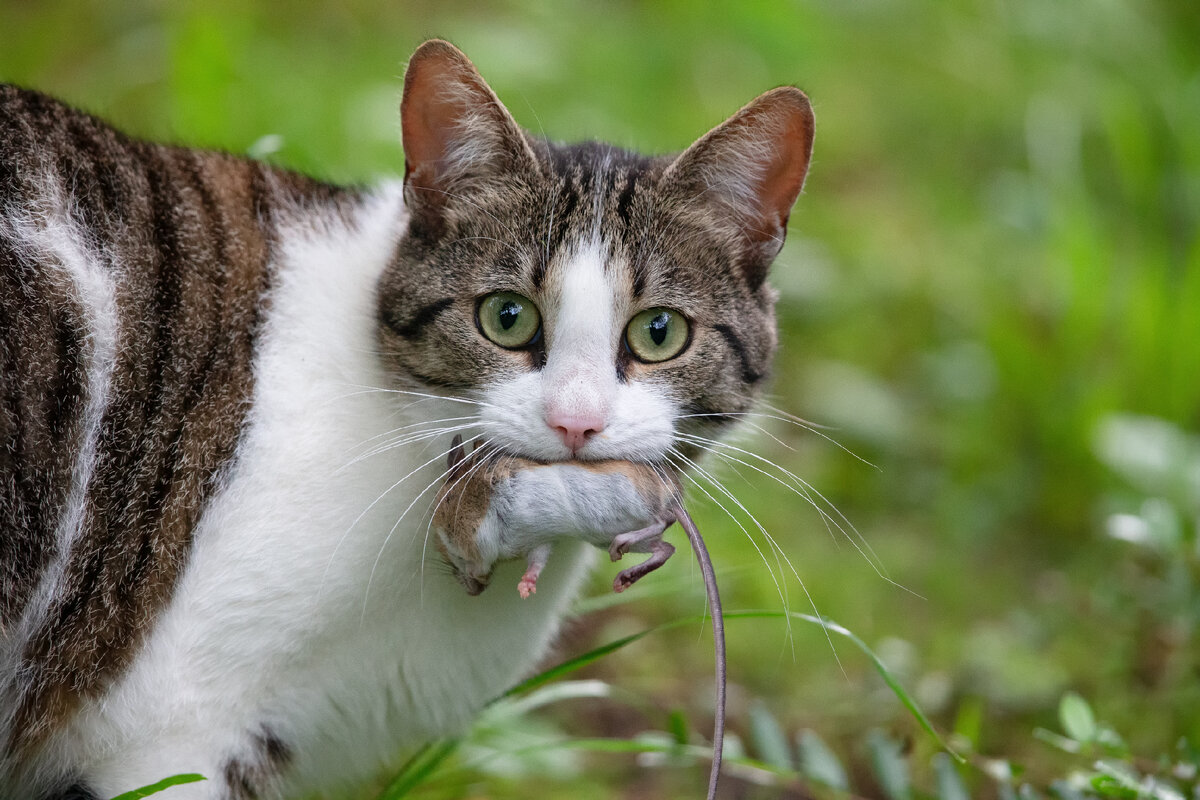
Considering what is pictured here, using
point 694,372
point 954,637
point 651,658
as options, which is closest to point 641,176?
point 694,372

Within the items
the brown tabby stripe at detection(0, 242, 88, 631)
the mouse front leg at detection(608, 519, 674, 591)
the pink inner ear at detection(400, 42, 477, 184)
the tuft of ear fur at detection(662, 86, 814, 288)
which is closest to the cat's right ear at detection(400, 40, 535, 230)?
the pink inner ear at detection(400, 42, 477, 184)

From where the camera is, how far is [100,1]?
490cm

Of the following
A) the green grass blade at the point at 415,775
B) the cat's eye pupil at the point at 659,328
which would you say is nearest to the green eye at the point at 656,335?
the cat's eye pupil at the point at 659,328

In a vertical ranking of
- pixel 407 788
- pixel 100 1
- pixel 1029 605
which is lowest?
→ pixel 1029 605

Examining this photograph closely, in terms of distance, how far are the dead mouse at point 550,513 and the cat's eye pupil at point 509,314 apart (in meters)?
0.26

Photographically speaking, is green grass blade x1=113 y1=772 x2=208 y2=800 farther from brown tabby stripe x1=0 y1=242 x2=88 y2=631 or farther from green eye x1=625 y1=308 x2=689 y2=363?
green eye x1=625 y1=308 x2=689 y2=363

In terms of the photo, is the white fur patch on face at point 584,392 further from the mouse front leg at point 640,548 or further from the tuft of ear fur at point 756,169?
the tuft of ear fur at point 756,169

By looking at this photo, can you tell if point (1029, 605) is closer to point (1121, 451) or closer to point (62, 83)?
point (1121, 451)

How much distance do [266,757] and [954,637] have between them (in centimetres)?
198

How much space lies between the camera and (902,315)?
434cm

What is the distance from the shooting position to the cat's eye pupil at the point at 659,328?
1.94 metres

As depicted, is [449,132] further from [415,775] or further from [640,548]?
[415,775]

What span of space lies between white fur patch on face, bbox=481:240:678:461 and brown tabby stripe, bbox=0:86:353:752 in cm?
50

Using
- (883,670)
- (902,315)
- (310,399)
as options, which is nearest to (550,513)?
(310,399)
